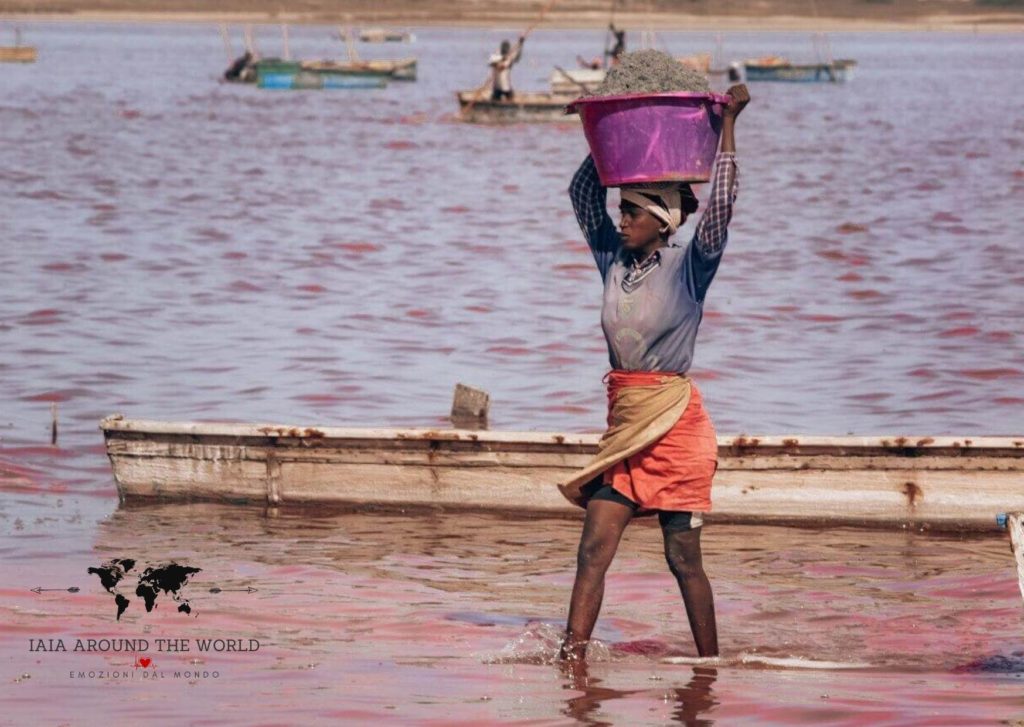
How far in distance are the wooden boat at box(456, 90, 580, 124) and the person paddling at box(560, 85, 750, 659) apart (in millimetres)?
29731

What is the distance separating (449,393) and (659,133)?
21.4 feet

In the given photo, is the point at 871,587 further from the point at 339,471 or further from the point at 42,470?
the point at 42,470

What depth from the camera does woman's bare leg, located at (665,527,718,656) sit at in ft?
17.9

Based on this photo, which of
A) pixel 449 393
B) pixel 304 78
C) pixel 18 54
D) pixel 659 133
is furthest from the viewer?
pixel 18 54

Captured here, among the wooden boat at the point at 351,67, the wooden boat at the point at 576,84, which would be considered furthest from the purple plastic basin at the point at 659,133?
the wooden boat at the point at 351,67

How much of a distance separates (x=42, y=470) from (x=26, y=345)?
143 inches

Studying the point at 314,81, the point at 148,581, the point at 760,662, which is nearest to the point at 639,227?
the point at 760,662

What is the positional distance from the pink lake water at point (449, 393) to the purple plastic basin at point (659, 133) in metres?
1.59

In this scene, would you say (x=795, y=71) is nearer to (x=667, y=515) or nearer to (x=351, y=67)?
(x=351, y=67)

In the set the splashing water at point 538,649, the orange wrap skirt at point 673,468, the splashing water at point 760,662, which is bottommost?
the splashing water at point 760,662

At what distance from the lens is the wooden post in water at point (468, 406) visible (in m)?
10.3

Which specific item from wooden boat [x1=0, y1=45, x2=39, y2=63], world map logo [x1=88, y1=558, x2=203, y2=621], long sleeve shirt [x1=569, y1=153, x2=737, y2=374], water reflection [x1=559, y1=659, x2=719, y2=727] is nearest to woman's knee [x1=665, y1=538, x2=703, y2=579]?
water reflection [x1=559, y1=659, x2=719, y2=727]

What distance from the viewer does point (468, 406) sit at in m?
10.3

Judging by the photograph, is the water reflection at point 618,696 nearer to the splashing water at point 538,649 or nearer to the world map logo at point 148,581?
the splashing water at point 538,649
